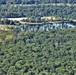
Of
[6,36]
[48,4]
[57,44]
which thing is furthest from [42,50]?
[48,4]

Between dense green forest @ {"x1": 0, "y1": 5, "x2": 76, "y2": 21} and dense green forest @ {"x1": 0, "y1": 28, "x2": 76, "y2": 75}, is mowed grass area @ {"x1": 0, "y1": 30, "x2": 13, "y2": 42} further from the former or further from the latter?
dense green forest @ {"x1": 0, "y1": 5, "x2": 76, "y2": 21}

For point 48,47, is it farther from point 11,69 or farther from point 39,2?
point 39,2

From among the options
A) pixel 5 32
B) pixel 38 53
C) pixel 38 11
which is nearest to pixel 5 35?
pixel 5 32

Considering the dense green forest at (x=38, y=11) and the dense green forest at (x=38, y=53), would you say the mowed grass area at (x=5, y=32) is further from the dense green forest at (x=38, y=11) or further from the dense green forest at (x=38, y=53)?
the dense green forest at (x=38, y=11)

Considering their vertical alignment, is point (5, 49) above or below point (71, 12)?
above

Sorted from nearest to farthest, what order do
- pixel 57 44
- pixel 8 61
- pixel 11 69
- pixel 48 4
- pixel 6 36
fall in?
pixel 11 69, pixel 8 61, pixel 57 44, pixel 6 36, pixel 48 4

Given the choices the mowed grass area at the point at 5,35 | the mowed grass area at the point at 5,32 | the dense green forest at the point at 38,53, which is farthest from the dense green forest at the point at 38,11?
the dense green forest at the point at 38,53

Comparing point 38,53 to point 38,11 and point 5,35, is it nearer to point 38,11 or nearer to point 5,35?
point 5,35

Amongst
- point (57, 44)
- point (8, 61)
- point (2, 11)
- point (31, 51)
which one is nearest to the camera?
point (8, 61)
